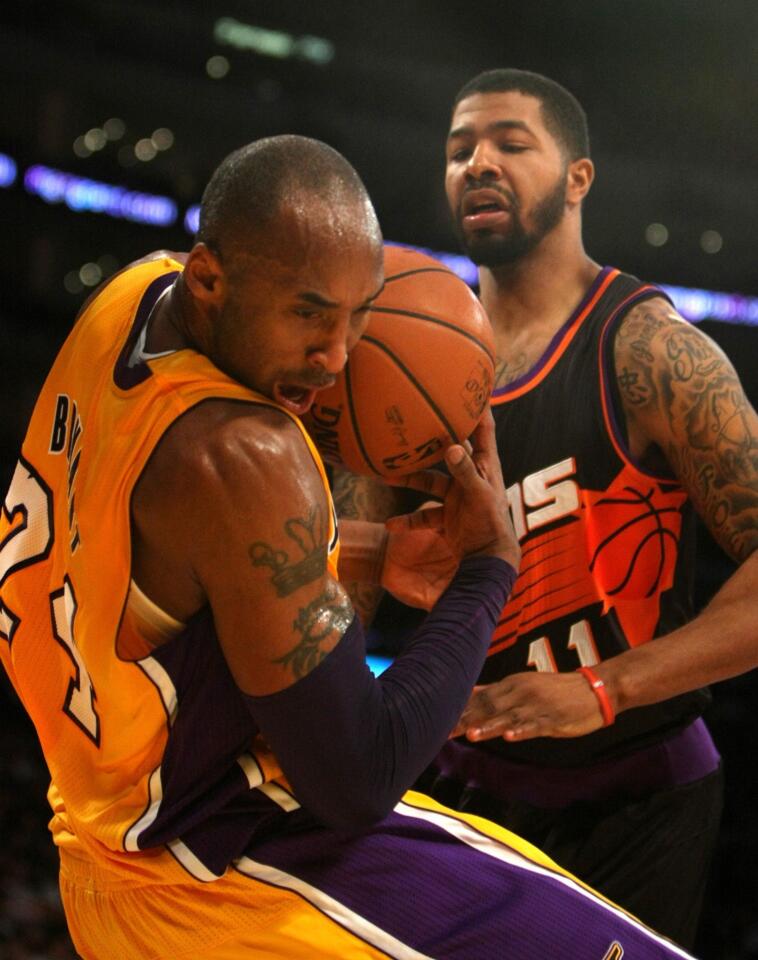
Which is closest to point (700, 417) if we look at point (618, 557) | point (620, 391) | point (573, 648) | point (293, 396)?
point (620, 391)

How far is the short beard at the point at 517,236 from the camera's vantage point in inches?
115

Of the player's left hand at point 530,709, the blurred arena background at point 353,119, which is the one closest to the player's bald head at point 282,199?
the player's left hand at point 530,709

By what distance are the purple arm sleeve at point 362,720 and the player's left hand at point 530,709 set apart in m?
0.32

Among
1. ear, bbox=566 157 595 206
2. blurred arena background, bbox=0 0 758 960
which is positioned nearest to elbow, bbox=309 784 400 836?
ear, bbox=566 157 595 206

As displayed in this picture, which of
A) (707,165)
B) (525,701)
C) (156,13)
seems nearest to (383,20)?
(156,13)

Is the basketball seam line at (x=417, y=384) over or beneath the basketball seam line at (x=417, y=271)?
beneath

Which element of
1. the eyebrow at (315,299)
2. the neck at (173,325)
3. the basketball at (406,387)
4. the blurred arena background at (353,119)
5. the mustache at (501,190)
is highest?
the blurred arena background at (353,119)

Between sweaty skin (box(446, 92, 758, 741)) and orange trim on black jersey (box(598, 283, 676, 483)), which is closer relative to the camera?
sweaty skin (box(446, 92, 758, 741))

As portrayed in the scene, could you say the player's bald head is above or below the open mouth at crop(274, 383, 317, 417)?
above

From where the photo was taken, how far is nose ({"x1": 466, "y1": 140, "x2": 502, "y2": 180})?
290 centimetres

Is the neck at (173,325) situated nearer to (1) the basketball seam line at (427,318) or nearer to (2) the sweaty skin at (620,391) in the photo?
(1) the basketball seam line at (427,318)

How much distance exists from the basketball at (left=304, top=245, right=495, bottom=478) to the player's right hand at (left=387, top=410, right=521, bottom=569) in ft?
0.17

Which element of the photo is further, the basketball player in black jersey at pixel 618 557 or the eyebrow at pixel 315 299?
the basketball player in black jersey at pixel 618 557

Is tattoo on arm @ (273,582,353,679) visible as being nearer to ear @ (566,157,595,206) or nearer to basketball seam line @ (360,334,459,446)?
basketball seam line @ (360,334,459,446)
